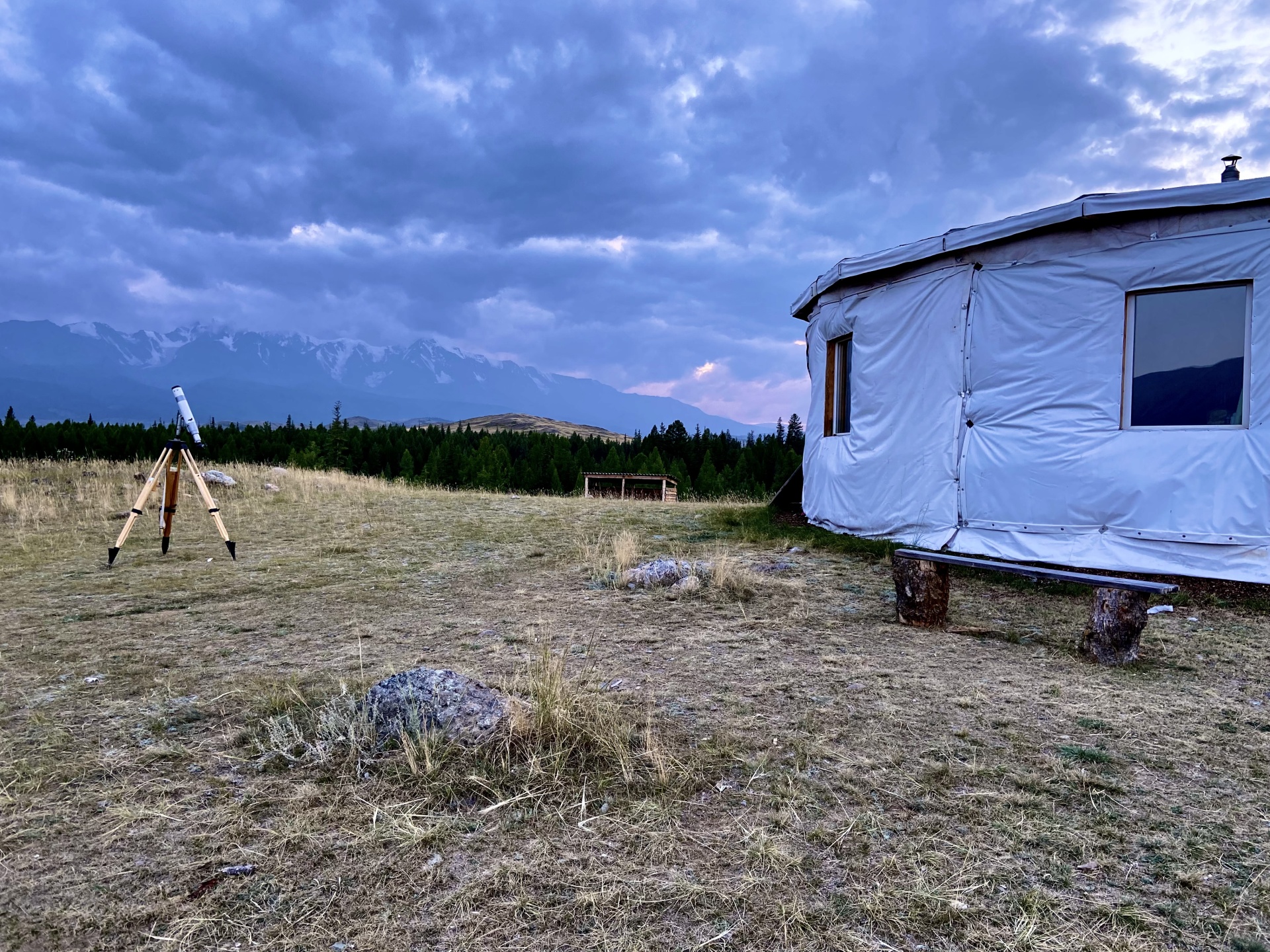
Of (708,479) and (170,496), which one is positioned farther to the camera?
(708,479)

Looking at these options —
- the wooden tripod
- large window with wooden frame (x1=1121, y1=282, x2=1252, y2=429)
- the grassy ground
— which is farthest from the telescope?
large window with wooden frame (x1=1121, y1=282, x2=1252, y2=429)

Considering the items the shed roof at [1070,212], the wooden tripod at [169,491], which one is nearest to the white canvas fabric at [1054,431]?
the shed roof at [1070,212]

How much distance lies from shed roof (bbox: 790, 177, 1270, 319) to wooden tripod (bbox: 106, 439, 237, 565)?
755cm

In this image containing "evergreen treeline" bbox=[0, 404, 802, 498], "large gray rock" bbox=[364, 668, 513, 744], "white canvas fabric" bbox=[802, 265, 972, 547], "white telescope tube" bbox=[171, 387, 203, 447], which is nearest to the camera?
"large gray rock" bbox=[364, 668, 513, 744]

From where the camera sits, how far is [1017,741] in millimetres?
2865

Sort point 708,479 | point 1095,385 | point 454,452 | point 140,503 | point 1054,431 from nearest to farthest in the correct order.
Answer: point 1095,385, point 1054,431, point 140,503, point 708,479, point 454,452

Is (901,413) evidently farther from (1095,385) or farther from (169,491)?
(169,491)

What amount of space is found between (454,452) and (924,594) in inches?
1514

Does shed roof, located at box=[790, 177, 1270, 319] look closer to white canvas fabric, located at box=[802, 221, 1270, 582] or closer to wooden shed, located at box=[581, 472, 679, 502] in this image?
white canvas fabric, located at box=[802, 221, 1270, 582]

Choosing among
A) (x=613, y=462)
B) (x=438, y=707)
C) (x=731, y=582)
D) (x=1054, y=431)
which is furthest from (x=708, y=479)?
(x=438, y=707)

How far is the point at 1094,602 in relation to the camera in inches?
167

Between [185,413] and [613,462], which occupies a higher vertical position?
[613,462]

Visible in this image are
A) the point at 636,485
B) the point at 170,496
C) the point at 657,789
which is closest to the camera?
the point at 657,789

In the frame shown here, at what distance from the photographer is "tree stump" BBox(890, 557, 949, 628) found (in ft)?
15.9
